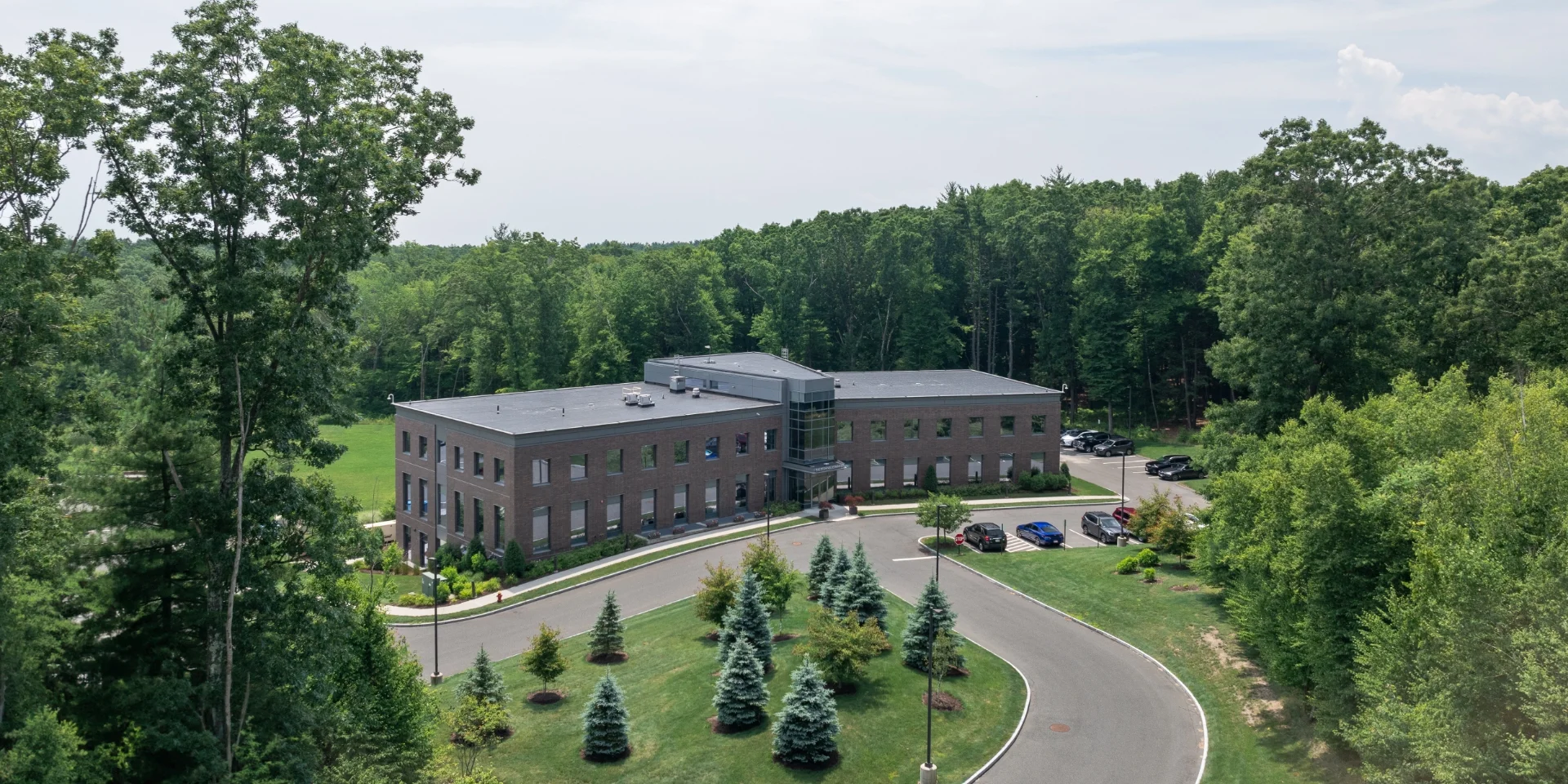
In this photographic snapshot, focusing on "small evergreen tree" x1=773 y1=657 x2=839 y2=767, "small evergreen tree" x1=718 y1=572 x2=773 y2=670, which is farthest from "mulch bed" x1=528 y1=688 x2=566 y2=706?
"small evergreen tree" x1=773 y1=657 x2=839 y2=767

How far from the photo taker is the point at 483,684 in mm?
30547

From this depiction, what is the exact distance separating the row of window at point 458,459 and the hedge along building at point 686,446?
74 millimetres

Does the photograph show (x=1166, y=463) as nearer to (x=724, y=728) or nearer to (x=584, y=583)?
(x=584, y=583)

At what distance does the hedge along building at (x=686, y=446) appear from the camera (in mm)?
48844

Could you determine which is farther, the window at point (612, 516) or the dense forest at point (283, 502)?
the window at point (612, 516)

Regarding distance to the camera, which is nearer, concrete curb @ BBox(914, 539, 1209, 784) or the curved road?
the curved road

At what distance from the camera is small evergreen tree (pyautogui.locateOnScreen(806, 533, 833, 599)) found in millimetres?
42469

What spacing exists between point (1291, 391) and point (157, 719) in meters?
43.9

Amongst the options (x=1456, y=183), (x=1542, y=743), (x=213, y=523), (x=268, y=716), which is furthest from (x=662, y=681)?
(x=1456, y=183)

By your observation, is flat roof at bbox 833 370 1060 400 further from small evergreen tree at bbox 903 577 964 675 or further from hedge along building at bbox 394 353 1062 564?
small evergreen tree at bbox 903 577 964 675

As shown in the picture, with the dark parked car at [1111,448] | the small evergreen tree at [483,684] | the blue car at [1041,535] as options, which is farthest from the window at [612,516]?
the dark parked car at [1111,448]

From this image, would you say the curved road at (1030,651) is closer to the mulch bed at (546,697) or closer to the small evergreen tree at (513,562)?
the small evergreen tree at (513,562)

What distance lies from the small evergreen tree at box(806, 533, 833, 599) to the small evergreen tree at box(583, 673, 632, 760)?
13.6 meters

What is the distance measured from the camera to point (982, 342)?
322 feet
